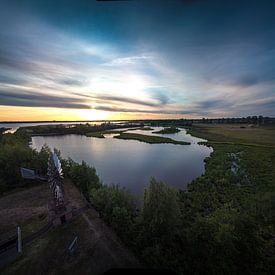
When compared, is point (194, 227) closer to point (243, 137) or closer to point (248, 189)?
point (248, 189)

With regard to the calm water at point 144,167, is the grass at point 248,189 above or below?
above

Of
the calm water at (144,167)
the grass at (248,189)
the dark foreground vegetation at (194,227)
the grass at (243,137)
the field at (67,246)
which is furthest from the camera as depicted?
the grass at (243,137)

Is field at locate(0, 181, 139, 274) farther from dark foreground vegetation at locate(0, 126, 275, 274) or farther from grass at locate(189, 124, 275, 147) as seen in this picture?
grass at locate(189, 124, 275, 147)

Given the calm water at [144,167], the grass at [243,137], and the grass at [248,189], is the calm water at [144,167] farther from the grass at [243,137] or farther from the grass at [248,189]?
the grass at [243,137]

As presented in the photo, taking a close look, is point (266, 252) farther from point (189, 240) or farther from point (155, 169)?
point (155, 169)

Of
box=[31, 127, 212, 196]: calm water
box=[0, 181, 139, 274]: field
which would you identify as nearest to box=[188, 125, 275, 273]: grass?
box=[31, 127, 212, 196]: calm water

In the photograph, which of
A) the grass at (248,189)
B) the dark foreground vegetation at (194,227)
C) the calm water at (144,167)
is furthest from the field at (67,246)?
the calm water at (144,167)

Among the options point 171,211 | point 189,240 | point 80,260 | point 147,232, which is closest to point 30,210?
point 80,260

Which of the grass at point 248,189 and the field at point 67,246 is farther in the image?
the grass at point 248,189

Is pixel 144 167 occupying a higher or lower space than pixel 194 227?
lower

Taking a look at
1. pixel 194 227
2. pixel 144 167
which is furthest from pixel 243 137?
pixel 194 227

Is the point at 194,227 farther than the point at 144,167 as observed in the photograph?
No
